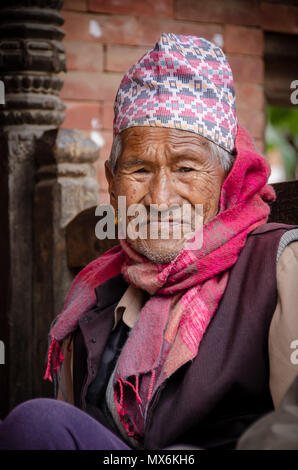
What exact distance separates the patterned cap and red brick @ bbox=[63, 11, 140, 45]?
2369 mm

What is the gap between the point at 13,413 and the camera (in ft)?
4.79

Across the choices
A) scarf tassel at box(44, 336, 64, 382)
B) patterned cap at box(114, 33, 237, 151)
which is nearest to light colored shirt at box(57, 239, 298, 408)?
patterned cap at box(114, 33, 237, 151)

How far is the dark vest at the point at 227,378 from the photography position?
1.67 m

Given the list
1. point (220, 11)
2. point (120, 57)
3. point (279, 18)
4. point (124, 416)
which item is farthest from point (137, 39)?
point (124, 416)

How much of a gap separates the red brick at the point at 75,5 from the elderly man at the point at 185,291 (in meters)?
2.33

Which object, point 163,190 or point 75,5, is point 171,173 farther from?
point 75,5

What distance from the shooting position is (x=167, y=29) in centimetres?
456

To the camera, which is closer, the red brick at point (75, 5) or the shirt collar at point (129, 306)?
the shirt collar at point (129, 306)

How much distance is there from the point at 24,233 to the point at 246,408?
1.79 meters

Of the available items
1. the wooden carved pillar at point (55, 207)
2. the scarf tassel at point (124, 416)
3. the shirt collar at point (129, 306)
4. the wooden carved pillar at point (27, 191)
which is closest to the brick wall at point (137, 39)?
the wooden carved pillar at point (27, 191)

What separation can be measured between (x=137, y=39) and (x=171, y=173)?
2.67 meters

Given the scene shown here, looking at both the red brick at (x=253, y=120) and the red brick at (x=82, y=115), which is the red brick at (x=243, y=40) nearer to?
the red brick at (x=253, y=120)

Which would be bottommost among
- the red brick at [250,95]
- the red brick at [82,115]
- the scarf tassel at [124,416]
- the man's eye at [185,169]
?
the scarf tassel at [124,416]
